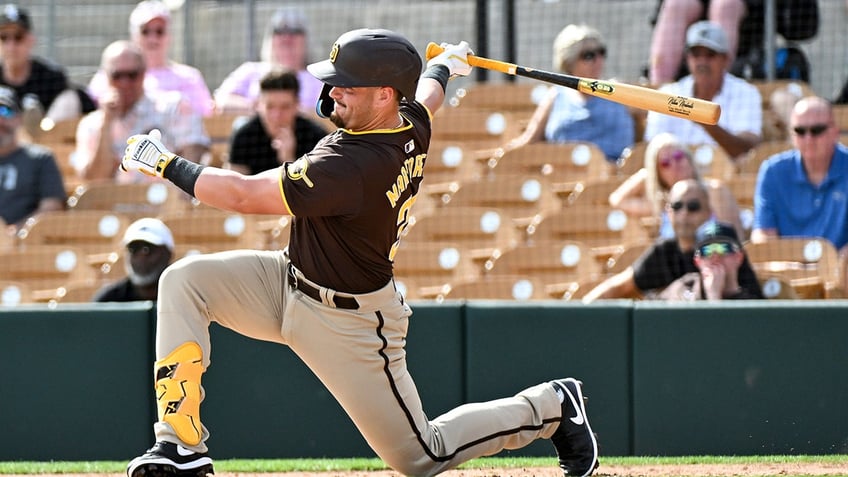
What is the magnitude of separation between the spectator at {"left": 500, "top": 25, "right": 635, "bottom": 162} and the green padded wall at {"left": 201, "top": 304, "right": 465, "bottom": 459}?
3.04 meters

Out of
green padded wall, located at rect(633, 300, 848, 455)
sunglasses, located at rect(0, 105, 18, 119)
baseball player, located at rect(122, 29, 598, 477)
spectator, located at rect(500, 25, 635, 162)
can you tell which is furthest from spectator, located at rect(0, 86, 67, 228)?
baseball player, located at rect(122, 29, 598, 477)

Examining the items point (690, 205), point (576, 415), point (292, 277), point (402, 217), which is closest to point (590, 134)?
point (690, 205)

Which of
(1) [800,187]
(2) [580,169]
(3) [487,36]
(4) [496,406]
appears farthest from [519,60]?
(4) [496,406]

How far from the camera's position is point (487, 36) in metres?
11.0

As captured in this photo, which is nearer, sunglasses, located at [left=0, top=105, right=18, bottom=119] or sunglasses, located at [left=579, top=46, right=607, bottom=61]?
sunglasses, located at [left=0, top=105, right=18, bottom=119]

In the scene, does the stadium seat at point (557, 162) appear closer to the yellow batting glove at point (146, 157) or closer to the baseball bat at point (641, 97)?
the baseball bat at point (641, 97)

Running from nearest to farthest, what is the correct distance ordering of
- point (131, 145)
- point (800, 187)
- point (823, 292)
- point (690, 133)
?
point (131, 145) < point (823, 292) < point (800, 187) < point (690, 133)

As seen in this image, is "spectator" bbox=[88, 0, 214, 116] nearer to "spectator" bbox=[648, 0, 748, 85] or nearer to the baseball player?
"spectator" bbox=[648, 0, 748, 85]

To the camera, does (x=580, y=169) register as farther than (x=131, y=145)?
Yes

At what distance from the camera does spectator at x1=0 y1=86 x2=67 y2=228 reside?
8445 mm

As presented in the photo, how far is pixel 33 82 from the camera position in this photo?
984 cm

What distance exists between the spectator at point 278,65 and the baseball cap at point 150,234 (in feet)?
7.86

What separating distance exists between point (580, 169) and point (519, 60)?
9.33 ft

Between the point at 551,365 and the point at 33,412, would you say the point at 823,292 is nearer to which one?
the point at 551,365
